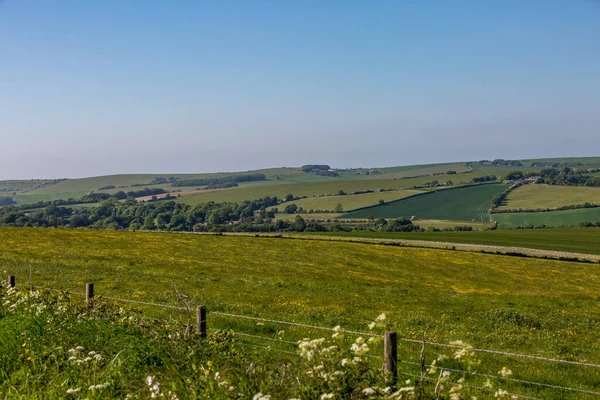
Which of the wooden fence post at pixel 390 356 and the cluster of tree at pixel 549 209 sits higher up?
the wooden fence post at pixel 390 356

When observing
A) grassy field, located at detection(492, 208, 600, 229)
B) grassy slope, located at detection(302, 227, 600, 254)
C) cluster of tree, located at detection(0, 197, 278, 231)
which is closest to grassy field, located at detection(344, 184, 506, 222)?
grassy field, located at detection(492, 208, 600, 229)

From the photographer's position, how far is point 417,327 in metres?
24.7

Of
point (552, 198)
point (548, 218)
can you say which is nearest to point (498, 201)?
point (552, 198)

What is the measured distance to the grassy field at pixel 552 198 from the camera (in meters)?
176

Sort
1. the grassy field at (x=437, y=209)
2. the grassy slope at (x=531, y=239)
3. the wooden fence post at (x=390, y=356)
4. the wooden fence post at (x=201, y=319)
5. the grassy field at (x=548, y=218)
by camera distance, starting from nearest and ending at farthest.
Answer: the wooden fence post at (x=390, y=356)
the wooden fence post at (x=201, y=319)
the grassy slope at (x=531, y=239)
the grassy field at (x=548, y=218)
the grassy field at (x=437, y=209)

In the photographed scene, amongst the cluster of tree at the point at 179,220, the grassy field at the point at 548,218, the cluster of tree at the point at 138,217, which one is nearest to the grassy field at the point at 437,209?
the grassy field at the point at 548,218

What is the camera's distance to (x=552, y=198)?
184750 mm

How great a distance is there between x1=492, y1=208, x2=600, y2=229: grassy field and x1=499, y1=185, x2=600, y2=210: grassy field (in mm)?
11751

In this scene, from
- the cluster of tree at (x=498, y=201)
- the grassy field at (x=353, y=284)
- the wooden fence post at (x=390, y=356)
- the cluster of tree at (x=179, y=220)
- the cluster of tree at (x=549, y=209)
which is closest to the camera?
the wooden fence post at (x=390, y=356)

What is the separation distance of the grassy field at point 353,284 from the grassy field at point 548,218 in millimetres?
83511

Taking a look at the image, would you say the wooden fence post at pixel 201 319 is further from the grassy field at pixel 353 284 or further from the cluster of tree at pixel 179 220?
the cluster of tree at pixel 179 220

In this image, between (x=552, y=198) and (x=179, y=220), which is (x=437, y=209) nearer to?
(x=552, y=198)

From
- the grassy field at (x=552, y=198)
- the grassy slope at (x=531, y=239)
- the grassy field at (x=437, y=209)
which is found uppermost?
the grassy field at (x=552, y=198)

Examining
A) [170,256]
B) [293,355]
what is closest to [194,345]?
[293,355]
